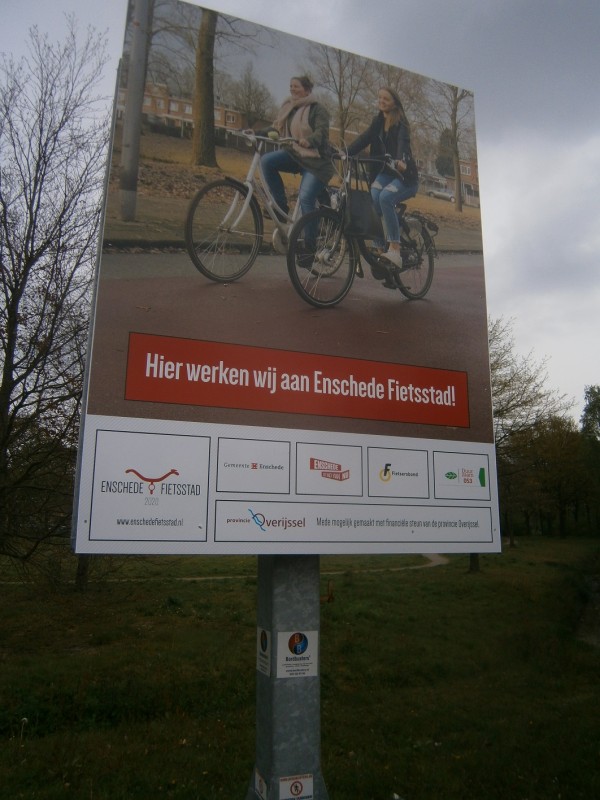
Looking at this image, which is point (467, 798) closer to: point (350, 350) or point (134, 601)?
point (350, 350)

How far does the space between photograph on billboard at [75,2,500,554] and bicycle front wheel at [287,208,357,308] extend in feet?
0.05

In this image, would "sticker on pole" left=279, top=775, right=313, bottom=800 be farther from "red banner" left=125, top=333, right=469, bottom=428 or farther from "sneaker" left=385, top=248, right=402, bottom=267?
"sneaker" left=385, top=248, right=402, bottom=267

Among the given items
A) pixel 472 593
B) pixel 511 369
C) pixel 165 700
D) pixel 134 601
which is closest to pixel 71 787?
pixel 165 700

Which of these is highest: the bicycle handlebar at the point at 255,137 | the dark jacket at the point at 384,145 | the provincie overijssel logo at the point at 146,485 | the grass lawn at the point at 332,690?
the dark jacket at the point at 384,145

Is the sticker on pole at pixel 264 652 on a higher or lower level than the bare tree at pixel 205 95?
lower

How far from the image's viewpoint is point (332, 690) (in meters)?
8.91

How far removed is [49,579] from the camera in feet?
27.2

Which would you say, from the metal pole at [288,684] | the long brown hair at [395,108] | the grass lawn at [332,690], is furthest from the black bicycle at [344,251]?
the grass lawn at [332,690]

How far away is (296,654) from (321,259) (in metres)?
2.64

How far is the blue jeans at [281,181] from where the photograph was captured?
14.7 feet

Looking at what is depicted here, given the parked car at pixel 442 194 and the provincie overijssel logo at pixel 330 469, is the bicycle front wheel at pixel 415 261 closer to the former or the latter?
the parked car at pixel 442 194

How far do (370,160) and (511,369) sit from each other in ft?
39.9

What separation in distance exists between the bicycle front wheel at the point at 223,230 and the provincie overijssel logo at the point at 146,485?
4.45 feet

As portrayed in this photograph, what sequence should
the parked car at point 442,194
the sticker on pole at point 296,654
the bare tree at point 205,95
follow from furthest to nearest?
the parked car at point 442,194 → the bare tree at point 205,95 → the sticker on pole at point 296,654
